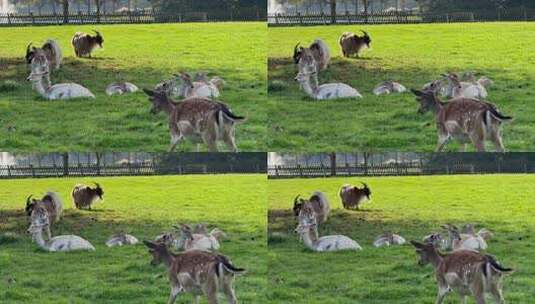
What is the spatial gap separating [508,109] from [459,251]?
3.52 feet

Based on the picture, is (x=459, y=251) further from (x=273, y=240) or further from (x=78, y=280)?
(x=78, y=280)

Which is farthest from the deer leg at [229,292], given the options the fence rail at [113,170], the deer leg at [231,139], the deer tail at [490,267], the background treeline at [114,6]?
the background treeline at [114,6]

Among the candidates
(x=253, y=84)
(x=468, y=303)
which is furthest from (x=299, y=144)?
(x=468, y=303)

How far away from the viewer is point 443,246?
23.9ft

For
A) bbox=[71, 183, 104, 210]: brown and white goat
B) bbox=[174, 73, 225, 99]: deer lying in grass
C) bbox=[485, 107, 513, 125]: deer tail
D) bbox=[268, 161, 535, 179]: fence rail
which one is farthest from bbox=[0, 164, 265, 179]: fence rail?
bbox=[485, 107, 513, 125]: deer tail

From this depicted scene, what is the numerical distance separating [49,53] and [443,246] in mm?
3204

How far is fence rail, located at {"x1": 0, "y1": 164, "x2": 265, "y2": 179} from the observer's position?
23.8ft

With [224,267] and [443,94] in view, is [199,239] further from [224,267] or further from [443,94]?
[443,94]

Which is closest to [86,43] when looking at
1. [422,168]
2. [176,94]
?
[176,94]

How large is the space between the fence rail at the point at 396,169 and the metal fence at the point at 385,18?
1.07 metres

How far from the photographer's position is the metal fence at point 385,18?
292 inches

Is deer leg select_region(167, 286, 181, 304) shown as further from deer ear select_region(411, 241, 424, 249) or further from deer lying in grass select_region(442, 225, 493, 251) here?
deer lying in grass select_region(442, 225, 493, 251)

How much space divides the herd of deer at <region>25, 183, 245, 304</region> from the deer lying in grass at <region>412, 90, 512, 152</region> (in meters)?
1.74

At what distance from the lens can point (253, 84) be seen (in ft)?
23.9
